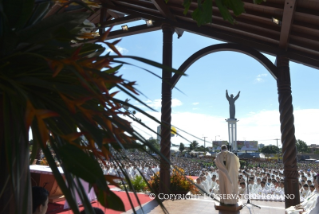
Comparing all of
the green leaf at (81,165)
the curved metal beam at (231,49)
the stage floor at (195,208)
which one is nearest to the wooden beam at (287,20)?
the curved metal beam at (231,49)

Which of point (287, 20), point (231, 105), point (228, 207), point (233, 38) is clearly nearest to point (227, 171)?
point (228, 207)

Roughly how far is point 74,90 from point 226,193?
21.3 ft

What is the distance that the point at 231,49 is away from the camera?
601 centimetres

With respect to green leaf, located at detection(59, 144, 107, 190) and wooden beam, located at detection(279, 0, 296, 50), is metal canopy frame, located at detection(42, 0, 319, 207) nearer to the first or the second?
wooden beam, located at detection(279, 0, 296, 50)

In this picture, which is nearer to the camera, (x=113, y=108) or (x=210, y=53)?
(x=113, y=108)

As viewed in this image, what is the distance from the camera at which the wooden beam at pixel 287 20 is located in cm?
397

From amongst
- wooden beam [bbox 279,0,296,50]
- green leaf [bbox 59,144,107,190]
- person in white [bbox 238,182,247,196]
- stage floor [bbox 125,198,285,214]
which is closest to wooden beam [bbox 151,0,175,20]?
wooden beam [bbox 279,0,296,50]

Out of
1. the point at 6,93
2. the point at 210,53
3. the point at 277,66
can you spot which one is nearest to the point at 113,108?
the point at 6,93

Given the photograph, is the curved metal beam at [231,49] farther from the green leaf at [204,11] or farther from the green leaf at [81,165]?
the green leaf at [81,165]

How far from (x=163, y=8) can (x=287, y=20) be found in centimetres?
288

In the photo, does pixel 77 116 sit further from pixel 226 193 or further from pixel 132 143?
pixel 226 193

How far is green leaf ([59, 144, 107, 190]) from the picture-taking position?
0.36 metres

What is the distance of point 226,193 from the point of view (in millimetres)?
6289

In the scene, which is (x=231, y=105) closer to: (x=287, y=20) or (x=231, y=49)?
(x=231, y=49)
